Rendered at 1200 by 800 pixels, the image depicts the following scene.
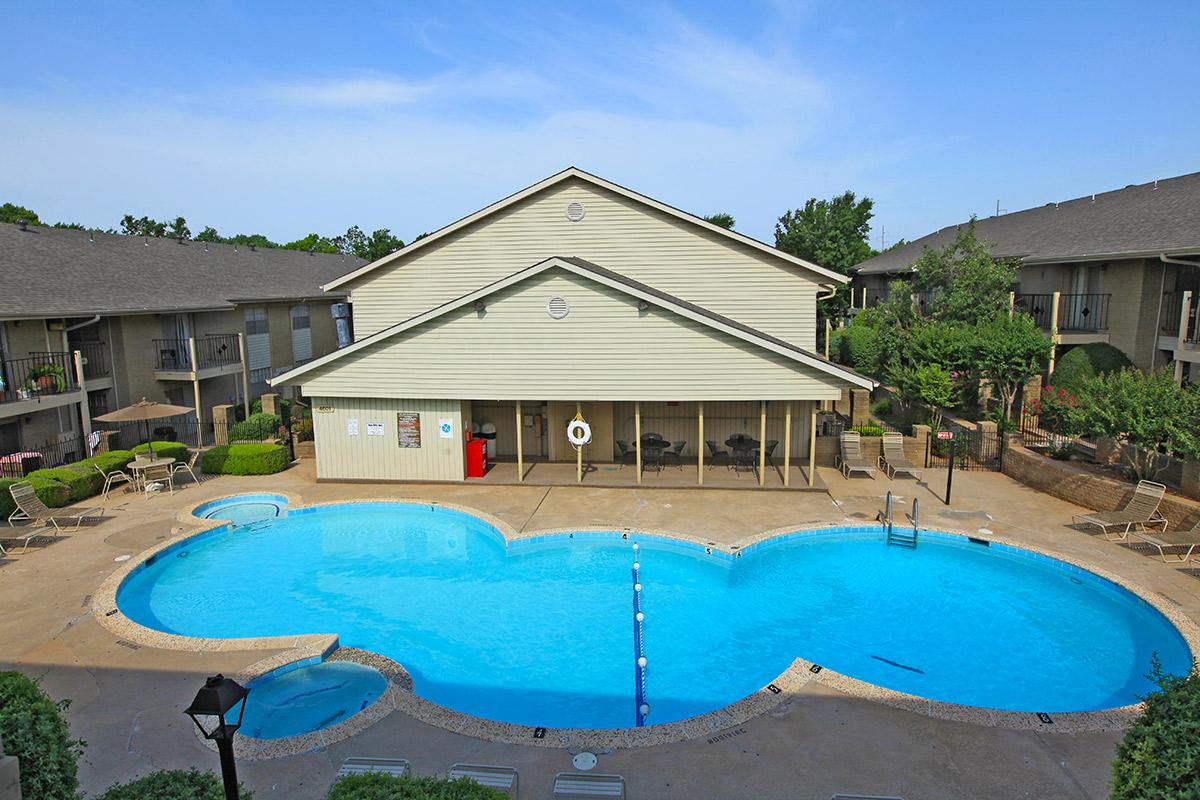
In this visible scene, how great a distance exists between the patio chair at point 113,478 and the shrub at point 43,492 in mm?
1063

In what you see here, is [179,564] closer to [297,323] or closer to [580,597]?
[580,597]

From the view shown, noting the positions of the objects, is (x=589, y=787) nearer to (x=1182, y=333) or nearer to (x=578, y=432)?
(x=578, y=432)

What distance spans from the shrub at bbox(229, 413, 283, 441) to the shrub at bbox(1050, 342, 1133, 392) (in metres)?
26.0

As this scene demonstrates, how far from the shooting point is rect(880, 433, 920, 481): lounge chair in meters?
20.3

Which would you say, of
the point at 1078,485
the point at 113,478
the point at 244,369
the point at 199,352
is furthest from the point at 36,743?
the point at 199,352

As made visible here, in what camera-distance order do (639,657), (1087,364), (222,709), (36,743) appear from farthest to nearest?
(1087,364) → (639,657) → (36,743) → (222,709)

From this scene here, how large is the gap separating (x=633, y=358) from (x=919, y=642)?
973 cm

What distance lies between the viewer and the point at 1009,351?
71.5 ft

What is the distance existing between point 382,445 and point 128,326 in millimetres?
11465

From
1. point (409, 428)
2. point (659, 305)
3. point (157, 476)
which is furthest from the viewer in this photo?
point (409, 428)

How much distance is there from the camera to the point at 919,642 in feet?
39.6

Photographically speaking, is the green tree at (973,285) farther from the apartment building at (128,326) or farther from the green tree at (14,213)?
the green tree at (14,213)

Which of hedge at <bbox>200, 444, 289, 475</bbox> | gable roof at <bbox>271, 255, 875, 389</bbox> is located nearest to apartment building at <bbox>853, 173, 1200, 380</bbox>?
gable roof at <bbox>271, 255, 875, 389</bbox>

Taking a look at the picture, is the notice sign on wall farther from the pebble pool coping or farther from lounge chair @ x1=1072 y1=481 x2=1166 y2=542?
lounge chair @ x1=1072 y1=481 x2=1166 y2=542
